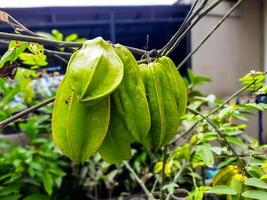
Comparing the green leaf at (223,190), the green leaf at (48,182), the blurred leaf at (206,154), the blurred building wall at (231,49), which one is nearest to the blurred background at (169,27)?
the blurred building wall at (231,49)

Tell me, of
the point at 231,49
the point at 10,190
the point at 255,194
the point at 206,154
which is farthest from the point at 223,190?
the point at 231,49

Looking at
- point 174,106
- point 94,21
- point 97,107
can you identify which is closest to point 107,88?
point 97,107

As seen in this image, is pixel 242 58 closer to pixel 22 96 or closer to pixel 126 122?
pixel 22 96

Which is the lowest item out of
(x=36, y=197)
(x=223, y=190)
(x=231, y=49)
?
(x=36, y=197)

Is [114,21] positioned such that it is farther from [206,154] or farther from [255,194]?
[255,194]

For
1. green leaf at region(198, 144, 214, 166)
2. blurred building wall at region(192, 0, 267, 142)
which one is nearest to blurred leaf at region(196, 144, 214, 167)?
green leaf at region(198, 144, 214, 166)

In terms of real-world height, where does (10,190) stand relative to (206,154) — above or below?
below
